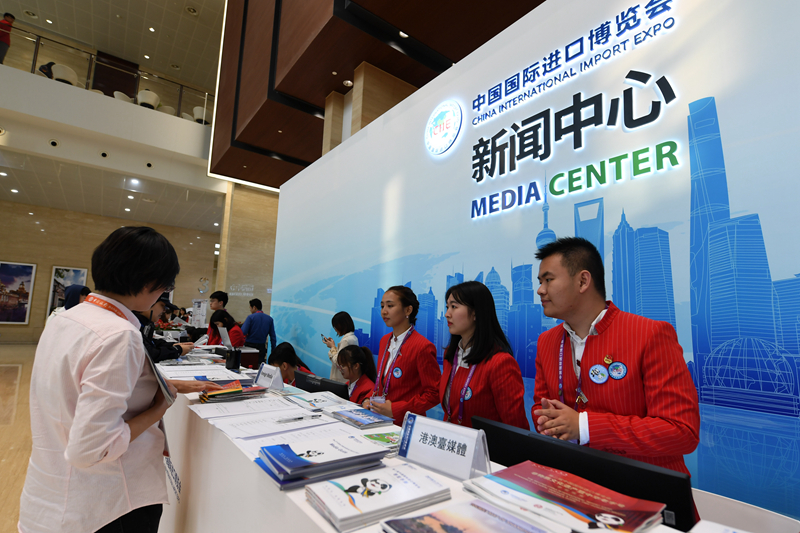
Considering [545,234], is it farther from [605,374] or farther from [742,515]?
[742,515]

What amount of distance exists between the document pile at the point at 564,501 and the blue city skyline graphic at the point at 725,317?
Answer: 125cm

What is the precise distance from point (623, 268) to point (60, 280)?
599 inches

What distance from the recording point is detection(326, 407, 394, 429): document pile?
142 cm

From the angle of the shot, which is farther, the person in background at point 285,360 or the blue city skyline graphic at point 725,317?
the person in background at point 285,360

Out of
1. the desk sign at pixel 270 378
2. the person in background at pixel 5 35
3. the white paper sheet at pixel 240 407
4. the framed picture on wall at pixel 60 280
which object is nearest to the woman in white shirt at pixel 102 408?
the white paper sheet at pixel 240 407

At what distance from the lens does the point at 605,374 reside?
1331 millimetres

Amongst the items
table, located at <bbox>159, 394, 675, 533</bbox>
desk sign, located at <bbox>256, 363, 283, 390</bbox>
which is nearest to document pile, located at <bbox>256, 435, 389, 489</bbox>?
table, located at <bbox>159, 394, 675, 533</bbox>

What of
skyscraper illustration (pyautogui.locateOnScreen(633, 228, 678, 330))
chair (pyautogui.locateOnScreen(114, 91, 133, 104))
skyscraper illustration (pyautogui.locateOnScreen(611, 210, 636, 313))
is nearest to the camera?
skyscraper illustration (pyautogui.locateOnScreen(633, 228, 678, 330))

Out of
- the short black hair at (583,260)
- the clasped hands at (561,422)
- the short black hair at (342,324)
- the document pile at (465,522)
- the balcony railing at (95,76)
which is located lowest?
the document pile at (465,522)

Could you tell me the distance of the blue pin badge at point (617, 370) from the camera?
1.29m

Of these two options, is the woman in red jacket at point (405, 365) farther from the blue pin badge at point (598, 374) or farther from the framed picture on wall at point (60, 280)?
the framed picture on wall at point (60, 280)

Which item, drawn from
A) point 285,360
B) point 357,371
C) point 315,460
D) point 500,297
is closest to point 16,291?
point 285,360

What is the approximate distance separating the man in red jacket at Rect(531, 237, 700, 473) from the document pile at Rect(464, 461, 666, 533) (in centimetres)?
36

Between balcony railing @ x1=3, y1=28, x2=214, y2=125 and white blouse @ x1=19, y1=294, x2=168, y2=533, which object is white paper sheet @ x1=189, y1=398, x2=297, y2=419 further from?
Result: balcony railing @ x1=3, y1=28, x2=214, y2=125
